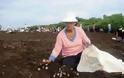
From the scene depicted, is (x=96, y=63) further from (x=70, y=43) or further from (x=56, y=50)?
(x=56, y=50)

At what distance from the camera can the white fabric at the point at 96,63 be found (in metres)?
9.66

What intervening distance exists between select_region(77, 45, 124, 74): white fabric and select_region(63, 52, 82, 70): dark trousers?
4.7 inches

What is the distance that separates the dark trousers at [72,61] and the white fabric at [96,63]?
4.7 inches

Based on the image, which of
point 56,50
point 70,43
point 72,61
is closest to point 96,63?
point 72,61

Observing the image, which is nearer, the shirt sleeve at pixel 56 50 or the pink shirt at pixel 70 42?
the shirt sleeve at pixel 56 50

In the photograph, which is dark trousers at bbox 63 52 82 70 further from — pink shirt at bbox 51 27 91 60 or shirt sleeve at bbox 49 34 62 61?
shirt sleeve at bbox 49 34 62 61

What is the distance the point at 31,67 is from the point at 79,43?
107cm

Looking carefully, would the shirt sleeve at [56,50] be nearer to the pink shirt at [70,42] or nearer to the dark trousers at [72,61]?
the pink shirt at [70,42]

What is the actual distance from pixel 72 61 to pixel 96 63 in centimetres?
46

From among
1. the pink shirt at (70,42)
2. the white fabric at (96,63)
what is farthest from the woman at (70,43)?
the white fabric at (96,63)

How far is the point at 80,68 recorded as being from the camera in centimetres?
979

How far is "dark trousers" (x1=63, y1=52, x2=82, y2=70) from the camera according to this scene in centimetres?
976

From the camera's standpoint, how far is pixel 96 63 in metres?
9.69

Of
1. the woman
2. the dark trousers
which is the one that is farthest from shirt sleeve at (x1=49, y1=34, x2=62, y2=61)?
the dark trousers
